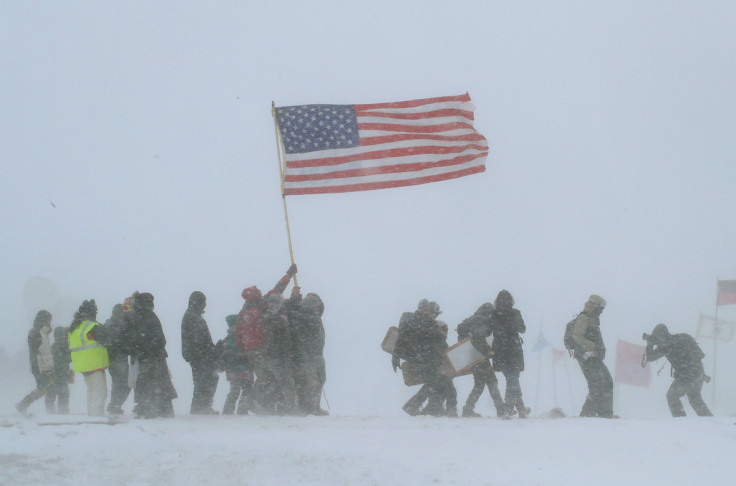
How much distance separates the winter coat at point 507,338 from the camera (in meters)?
10.9

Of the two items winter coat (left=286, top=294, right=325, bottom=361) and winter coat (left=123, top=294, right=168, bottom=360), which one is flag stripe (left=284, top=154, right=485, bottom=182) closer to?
winter coat (left=286, top=294, right=325, bottom=361)

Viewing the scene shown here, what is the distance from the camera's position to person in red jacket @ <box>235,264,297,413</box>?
11125 millimetres

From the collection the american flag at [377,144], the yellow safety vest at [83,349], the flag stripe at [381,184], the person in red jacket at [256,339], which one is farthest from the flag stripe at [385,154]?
the yellow safety vest at [83,349]

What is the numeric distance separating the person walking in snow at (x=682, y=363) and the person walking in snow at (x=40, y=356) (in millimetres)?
9222

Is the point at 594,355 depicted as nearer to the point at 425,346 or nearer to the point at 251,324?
the point at 425,346

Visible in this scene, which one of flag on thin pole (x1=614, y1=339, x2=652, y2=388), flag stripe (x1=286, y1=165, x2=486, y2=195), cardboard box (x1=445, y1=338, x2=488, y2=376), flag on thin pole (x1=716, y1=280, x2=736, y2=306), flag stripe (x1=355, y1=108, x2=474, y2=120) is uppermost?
flag stripe (x1=355, y1=108, x2=474, y2=120)

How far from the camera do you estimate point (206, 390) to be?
11.5m

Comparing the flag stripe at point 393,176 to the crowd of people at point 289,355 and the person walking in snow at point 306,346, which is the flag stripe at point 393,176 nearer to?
the crowd of people at point 289,355

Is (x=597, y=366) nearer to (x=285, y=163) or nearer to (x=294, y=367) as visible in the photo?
(x=294, y=367)

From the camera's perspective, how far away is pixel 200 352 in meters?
11.2

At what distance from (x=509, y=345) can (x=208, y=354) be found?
4.31 m

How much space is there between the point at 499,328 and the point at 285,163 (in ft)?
14.8

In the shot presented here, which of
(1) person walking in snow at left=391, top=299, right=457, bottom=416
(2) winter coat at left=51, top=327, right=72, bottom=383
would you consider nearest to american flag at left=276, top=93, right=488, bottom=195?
(1) person walking in snow at left=391, top=299, right=457, bottom=416

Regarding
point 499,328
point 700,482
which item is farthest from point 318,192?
point 700,482
